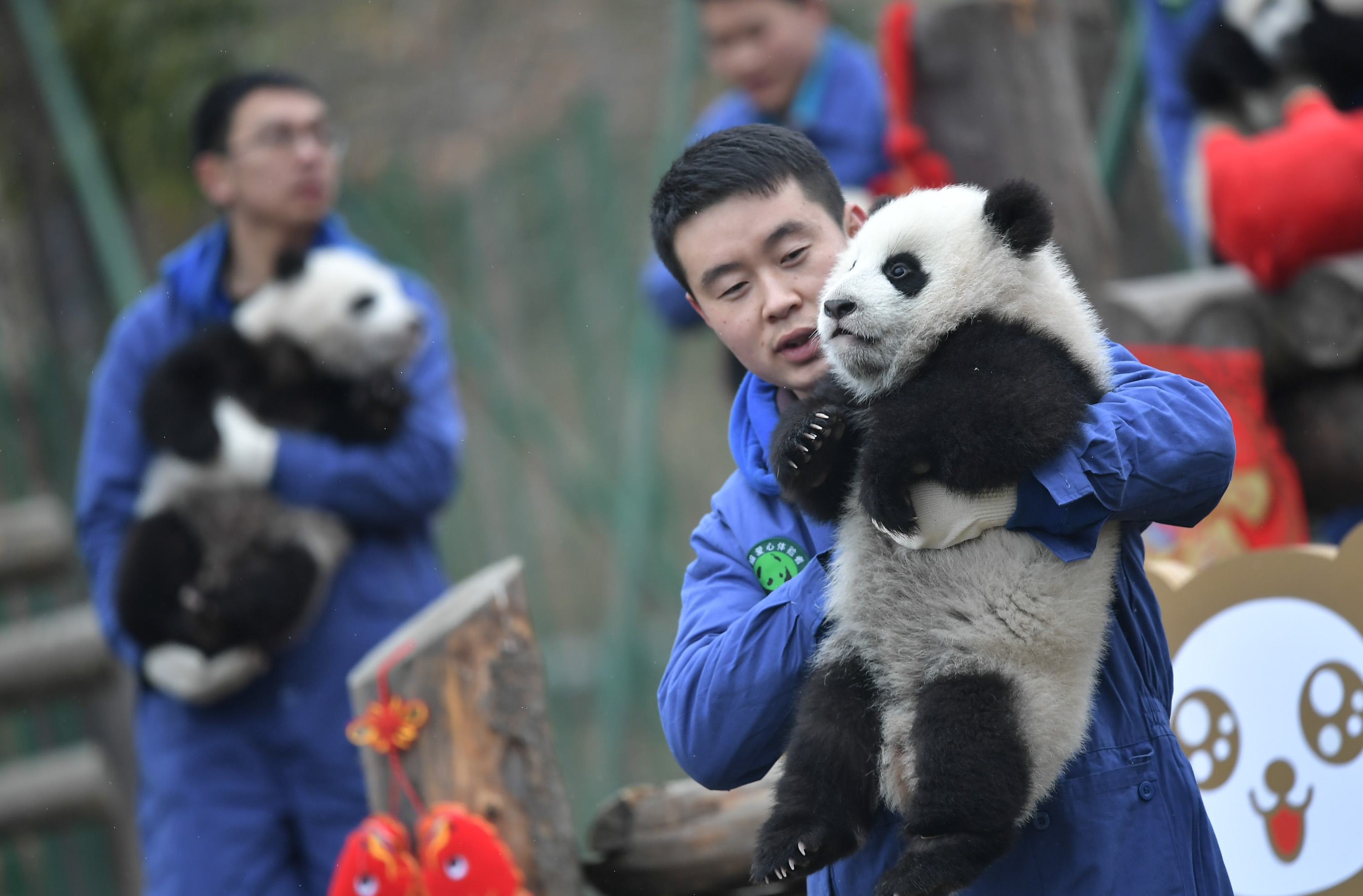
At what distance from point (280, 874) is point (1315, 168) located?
10.1 ft

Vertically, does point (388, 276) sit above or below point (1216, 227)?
above


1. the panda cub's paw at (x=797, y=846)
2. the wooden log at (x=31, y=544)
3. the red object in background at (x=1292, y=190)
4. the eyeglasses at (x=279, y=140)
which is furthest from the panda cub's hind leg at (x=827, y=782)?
the wooden log at (x=31, y=544)

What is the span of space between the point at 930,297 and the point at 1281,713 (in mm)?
1143

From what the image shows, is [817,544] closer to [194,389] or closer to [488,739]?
[488,739]

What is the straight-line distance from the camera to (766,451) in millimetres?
1942

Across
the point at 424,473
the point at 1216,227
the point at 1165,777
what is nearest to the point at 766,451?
the point at 1165,777

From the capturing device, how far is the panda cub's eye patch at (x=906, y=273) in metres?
1.79

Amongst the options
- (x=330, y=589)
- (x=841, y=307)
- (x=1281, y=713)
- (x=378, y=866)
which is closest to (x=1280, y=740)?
(x=1281, y=713)

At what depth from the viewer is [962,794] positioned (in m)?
1.54

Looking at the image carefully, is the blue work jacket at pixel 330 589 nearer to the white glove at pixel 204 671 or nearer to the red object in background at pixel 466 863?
the white glove at pixel 204 671

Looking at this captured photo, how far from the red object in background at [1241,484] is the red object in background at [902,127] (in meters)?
0.80

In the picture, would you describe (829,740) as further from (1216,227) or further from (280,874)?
(1216,227)

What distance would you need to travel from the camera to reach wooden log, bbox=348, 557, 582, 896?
2822mm

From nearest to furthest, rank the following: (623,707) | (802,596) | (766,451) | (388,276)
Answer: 1. (802,596)
2. (766,451)
3. (388,276)
4. (623,707)
